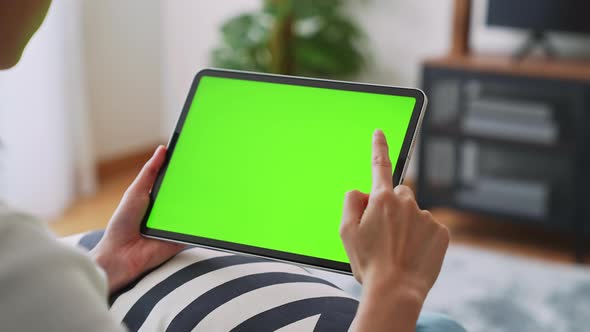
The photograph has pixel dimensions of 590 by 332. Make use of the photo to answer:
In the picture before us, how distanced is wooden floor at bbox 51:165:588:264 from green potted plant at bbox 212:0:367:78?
0.73m

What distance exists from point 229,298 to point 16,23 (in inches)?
16.4

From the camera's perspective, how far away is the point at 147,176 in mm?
1010

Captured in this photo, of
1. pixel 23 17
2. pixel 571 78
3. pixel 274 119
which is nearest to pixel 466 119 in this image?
pixel 571 78

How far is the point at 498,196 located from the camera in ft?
9.79

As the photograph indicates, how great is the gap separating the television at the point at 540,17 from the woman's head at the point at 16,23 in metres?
2.54

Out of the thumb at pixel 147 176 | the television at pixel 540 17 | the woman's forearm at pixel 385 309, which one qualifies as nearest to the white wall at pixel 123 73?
the television at pixel 540 17

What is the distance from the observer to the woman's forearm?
2.51 feet

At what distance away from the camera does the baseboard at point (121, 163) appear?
367 centimetres

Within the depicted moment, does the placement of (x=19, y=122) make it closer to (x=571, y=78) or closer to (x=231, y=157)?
(x=571, y=78)

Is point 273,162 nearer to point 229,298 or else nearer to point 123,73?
point 229,298

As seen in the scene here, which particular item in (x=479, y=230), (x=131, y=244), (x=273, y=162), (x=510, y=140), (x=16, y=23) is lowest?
(x=479, y=230)

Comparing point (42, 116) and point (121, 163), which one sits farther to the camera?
point (121, 163)

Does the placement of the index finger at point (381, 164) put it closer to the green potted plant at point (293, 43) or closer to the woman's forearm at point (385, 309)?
the woman's forearm at point (385, 309)

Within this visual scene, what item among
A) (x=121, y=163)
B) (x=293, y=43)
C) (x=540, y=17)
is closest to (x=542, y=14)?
(x=540, y=17)
